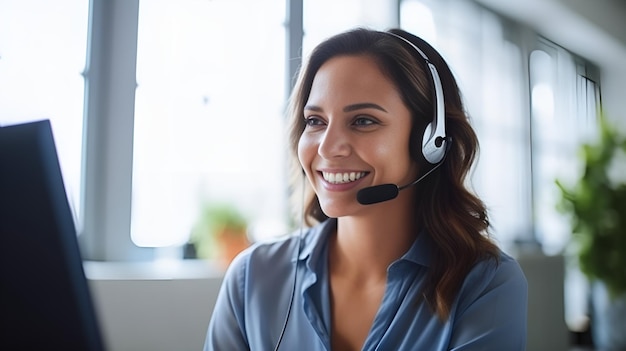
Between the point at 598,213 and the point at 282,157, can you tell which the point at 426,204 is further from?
the point at 598,213

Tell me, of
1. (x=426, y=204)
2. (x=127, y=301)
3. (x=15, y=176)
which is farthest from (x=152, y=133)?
(x=15, y=176)

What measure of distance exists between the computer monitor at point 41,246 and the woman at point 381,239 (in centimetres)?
73

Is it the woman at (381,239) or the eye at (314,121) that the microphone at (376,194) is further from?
the eye at (314,121)

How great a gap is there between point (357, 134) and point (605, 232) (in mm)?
1699

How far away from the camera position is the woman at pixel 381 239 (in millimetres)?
976

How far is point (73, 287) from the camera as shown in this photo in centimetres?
30

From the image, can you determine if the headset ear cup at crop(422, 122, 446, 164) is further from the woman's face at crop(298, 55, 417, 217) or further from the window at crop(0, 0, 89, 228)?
the window at crop(0, 0, 89, 228)

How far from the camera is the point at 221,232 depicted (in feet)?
5.06

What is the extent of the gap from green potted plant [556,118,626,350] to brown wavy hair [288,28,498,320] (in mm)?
1324

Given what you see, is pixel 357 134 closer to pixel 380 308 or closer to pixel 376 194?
pixel 376 194

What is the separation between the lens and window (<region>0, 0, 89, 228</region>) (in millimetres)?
1273

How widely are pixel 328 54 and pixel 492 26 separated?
77.3 inches

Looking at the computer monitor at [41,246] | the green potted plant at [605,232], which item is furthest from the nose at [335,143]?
the green potted plant at [605,232]

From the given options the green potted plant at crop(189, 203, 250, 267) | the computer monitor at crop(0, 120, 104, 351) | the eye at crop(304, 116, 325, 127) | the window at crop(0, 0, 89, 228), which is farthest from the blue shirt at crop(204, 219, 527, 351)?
the computer monitor at crop(0, 120, 104, 351)
